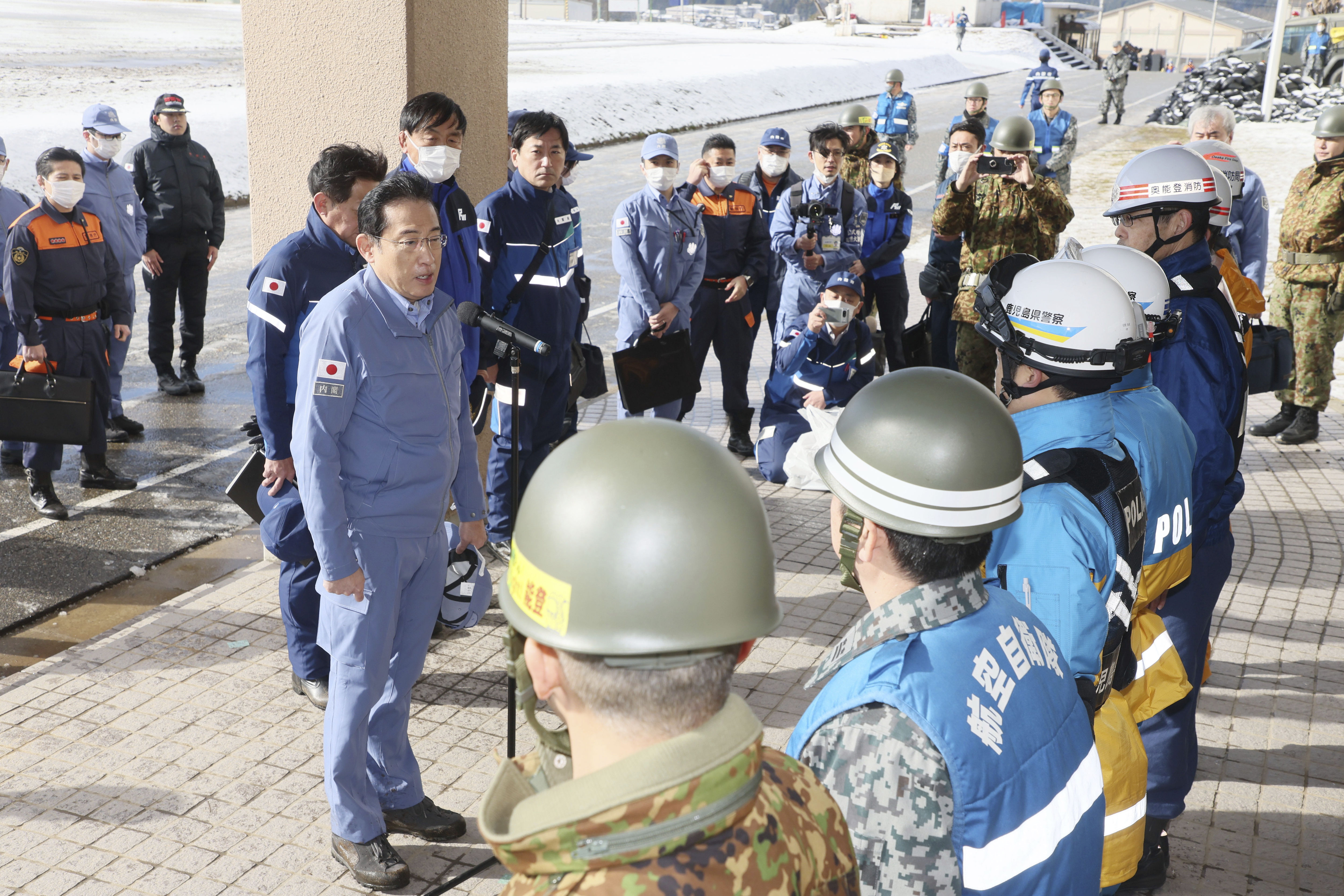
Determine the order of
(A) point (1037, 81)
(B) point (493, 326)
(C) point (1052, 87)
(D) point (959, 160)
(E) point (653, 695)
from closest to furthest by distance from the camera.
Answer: (E) point (653, 695), (B) point (493, 326), (D) point (959, 160), (C) point (1052, 87), (A) point (1037, 81)

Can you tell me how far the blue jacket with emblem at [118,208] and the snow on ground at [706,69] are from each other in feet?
65.5

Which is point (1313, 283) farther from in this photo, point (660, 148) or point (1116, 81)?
point (1116, 81)

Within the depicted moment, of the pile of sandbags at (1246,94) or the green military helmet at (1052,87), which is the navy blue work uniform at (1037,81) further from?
the pile of sandbags at (1246,94)

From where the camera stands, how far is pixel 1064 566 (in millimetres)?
2480

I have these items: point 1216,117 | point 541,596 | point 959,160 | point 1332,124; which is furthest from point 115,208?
point 1332,124

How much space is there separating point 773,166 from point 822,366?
7.80 feet

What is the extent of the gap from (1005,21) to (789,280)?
8652cm

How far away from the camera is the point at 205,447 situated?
8547mm

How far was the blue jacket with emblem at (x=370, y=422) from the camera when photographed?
12.0ft

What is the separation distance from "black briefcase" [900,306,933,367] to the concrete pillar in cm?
415

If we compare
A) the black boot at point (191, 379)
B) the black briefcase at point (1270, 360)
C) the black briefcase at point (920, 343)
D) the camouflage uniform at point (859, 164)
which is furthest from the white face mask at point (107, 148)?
the black briefcase at point (1270, 360)

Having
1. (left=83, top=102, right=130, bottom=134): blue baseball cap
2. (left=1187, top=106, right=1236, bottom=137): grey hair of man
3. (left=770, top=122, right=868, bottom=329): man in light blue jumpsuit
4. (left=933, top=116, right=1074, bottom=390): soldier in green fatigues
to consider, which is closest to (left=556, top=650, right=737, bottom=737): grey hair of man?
(left=933, top=116, right=1074, bottom=390): soldier in green fatigues

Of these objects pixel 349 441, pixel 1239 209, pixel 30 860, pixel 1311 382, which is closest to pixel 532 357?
pixel 349 441

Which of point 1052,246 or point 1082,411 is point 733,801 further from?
point 1052,246
